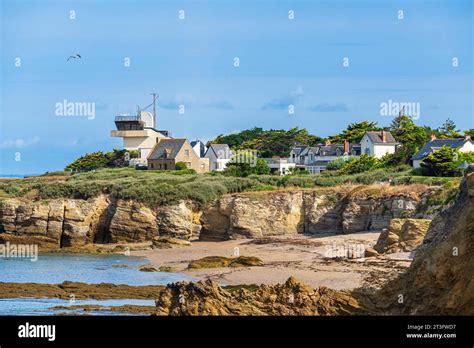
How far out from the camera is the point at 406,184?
1699 inches

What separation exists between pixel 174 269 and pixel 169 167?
101ft

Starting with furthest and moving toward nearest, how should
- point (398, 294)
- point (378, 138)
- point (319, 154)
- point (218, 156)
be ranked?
point (218, 156) → point (319, 154) → point (378, 138) → point (398, 294)

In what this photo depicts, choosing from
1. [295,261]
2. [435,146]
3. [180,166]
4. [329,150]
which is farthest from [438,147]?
[295,261]

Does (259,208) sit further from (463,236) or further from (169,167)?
(463,236)

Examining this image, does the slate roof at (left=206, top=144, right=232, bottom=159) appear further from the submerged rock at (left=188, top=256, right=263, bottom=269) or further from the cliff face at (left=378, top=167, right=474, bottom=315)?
the cliff face at (left=378, top=167, right=474, bottom=315)

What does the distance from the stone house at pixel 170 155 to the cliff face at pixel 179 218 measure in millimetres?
19147

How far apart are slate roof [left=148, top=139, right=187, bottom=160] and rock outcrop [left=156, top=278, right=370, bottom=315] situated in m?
45.5

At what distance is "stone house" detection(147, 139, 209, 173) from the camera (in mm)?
63062

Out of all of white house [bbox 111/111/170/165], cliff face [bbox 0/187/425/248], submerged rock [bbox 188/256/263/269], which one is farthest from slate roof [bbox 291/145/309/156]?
submerged rock [bbox 188/256/263/269]

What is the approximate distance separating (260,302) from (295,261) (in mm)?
15075

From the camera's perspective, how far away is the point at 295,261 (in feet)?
107

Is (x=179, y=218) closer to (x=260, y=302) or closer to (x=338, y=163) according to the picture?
(x=338, y=163)

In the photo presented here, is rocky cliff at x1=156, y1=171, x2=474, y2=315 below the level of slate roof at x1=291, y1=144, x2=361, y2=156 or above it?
below
